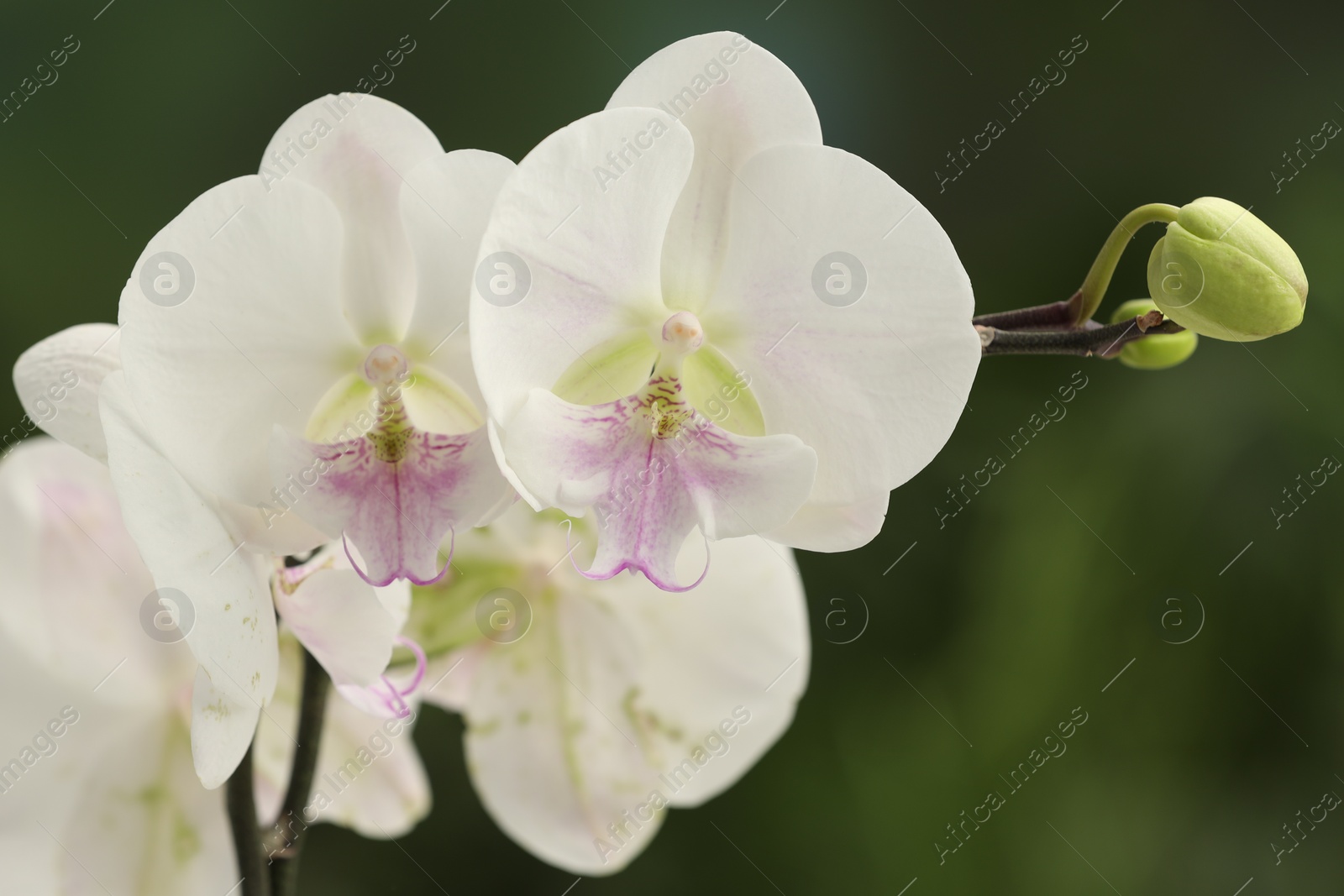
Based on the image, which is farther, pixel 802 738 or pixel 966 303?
pixel 802 738

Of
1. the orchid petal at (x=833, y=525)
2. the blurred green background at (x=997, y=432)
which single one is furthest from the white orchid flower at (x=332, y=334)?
the blurred green background at (x=997, y=432)

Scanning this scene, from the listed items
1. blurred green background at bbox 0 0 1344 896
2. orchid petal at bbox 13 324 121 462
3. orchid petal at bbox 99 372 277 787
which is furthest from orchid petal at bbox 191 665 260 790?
blurred green background at bbox 0 0 1344 896

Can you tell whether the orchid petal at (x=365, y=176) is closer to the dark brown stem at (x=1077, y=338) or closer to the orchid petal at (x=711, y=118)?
the orchid petal at (x=711, y=118)

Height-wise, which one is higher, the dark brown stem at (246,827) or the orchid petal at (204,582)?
the orchid petal at (204,582)

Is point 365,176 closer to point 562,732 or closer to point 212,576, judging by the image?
point 212,576

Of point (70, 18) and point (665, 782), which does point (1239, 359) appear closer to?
point (665, 782)

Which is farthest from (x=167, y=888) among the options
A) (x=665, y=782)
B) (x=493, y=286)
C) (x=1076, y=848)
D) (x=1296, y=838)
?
(x=1296, y=838)

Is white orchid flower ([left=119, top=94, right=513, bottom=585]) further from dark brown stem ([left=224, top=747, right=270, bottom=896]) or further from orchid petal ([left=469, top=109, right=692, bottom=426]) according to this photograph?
dark brown stem ([left=224, top=747, right=270, bottom=896])
